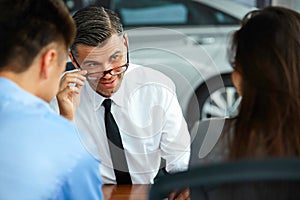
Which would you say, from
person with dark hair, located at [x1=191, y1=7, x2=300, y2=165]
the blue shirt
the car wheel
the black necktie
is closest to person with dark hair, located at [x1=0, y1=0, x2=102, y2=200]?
the blue shirt

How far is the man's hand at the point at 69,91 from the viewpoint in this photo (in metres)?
2.48

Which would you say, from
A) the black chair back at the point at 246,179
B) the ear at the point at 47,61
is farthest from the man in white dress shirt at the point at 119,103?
the black chair back at the point at 246,179

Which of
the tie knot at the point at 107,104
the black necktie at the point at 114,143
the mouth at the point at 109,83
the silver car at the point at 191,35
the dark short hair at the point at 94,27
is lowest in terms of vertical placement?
the silver car at the point at 191,35

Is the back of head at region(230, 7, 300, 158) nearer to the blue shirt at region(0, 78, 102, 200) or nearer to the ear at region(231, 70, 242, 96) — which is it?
the ear at region(231, 70, 242, 96)

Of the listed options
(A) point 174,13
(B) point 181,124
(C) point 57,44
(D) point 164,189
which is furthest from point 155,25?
(D) point 164,189

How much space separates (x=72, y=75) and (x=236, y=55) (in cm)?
95

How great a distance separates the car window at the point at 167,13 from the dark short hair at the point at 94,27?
3.19 m

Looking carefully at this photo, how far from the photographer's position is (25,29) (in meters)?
1.67

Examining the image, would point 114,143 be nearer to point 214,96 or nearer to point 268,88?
point 268,88

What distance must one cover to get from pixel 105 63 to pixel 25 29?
873 mm

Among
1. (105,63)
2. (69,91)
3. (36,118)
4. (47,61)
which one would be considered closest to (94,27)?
(105,63)

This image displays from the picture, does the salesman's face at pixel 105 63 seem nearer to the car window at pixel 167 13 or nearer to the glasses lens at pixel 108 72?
the glasses lens at pixel 108 72

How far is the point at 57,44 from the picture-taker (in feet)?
5.66

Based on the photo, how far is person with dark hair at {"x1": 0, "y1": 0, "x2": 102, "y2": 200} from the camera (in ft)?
5.26
